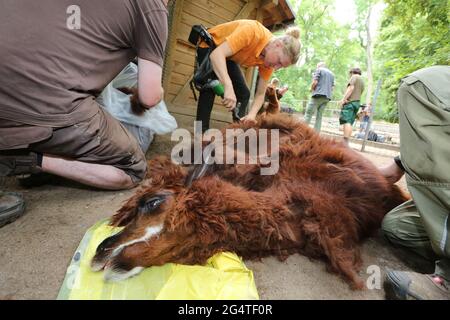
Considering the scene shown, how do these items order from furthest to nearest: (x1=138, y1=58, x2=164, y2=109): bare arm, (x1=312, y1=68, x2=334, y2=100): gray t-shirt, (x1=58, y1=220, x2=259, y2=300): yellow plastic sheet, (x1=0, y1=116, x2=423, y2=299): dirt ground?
1. (x1=312, y1=68, x2=334, y2=100): gray t-shirt
2. (x1=138, y1=58, x2=164, y2=109): bare arm
3. (x1=0, y1=116, x2=423, y2=299): dirt ground
4. (x1=58, y1=220, x2=259, y2=300): yellow plastic sheet

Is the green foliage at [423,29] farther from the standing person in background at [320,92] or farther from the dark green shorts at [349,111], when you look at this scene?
the standing person in background at [320,92]

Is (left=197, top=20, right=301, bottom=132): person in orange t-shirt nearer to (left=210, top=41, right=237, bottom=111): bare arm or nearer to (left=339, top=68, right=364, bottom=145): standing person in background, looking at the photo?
(left=210, top=41, right=237, bottom=111): bare arm

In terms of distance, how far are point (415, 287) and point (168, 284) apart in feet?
3.81

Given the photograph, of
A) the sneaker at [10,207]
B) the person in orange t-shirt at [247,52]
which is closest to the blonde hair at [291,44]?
the person in orange t-shirt at [247,52]

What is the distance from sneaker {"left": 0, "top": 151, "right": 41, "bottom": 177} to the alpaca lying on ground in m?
0.79

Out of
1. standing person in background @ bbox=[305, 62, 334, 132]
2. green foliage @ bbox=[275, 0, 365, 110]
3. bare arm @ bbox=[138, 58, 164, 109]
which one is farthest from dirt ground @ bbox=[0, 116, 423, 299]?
green foliage @ bbox=[275, 0, 365, 110]

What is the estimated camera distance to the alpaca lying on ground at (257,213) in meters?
1.29

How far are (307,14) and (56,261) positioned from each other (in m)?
26.0

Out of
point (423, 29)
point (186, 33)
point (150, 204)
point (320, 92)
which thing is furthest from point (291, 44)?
point (320, 92)

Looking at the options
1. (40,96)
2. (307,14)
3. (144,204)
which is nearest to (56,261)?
(144,204)

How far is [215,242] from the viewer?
1371 mm

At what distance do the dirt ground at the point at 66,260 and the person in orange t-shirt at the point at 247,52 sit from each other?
4.74ft

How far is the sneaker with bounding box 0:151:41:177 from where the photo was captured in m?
1.87
